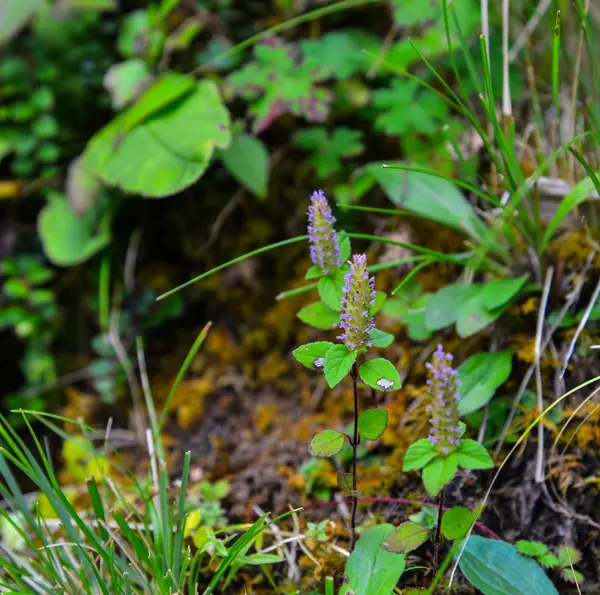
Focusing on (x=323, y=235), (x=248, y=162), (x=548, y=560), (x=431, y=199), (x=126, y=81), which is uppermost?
(x=126, y=81)

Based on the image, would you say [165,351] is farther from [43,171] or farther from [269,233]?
[43,171]

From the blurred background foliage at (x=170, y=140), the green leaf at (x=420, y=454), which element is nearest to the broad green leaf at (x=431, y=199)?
the blurred background foliage at (x=170, y=140)

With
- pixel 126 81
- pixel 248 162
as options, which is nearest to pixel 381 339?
pixel 248 162

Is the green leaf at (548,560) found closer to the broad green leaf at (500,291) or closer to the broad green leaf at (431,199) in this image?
the broad green leaf at (500,291)

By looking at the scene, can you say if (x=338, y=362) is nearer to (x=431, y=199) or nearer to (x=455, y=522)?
(x=455, y=522)

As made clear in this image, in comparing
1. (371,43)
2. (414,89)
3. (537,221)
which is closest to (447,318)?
(537,221)

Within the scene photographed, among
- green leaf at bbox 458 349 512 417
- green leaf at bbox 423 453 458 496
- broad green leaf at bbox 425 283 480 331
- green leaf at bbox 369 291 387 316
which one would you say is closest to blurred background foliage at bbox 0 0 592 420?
broad green leaf at bbox 425 283 480 331

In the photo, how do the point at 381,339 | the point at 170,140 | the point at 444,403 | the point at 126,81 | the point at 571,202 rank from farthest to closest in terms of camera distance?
the point at 126,81
the point at 170,140
the point at 571,202
the point at 381,339
the point at 444,403

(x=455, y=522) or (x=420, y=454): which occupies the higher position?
(x=420, y=454)
